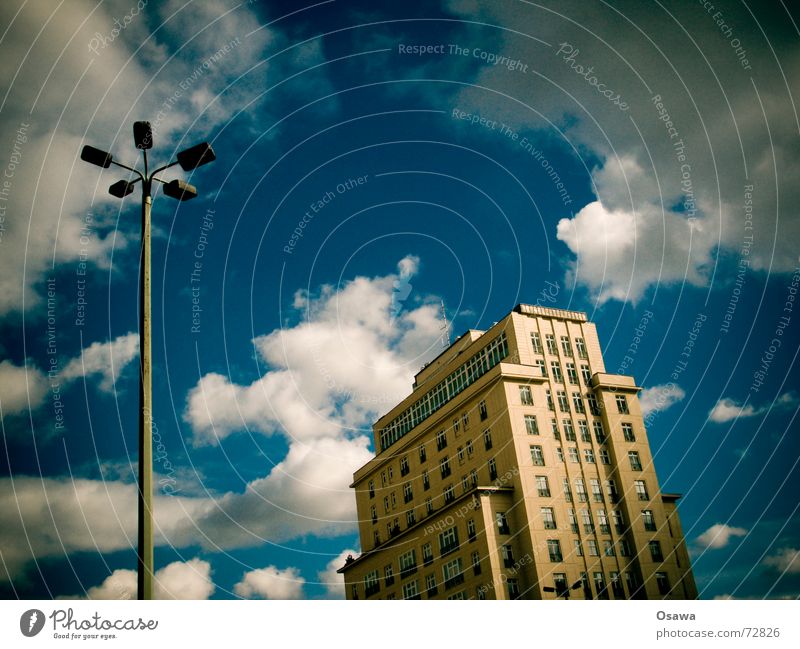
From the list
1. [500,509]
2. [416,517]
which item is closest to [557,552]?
[500,509]

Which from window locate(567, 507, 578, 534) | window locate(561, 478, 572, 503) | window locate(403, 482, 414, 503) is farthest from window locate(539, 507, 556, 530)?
window locate(403, 482, 414, 503)

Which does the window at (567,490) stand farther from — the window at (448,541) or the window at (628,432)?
the window at (448,541)

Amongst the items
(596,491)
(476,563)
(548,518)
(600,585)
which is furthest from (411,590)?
(596,491)

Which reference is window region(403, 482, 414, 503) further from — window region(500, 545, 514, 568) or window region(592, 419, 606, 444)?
window region(592, 419, 606, 444)

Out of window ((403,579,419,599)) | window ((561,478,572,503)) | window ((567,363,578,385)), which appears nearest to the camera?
window ((561,478,572,503))

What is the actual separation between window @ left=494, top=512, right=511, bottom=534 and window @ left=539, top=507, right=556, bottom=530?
10.5 ft

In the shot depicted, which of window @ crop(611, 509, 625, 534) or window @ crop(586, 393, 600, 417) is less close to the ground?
window @ crop(586, 393, 600, 417)

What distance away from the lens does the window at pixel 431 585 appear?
5759cm

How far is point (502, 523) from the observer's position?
180 feet

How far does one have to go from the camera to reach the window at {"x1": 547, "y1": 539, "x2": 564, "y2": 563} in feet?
171

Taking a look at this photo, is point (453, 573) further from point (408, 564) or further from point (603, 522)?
point (603, 522)

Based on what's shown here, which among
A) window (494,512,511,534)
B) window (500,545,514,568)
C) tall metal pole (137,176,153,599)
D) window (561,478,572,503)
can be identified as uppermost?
window (561,478,572,503)
